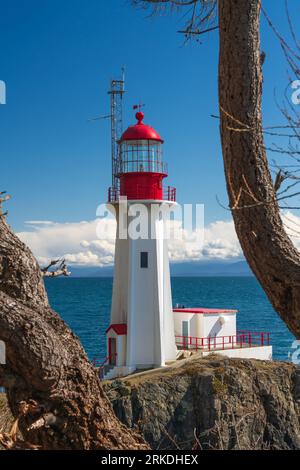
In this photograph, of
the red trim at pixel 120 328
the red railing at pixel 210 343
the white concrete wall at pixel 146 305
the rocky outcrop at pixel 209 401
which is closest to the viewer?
the rocky outcrop at pixel 209 401

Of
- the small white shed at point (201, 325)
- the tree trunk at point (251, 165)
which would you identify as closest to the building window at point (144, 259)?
the small white shed at point (201, 325)

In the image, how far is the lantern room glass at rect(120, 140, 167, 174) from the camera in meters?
22.5

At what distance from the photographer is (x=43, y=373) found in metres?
4.27

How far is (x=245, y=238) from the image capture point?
12.5ft

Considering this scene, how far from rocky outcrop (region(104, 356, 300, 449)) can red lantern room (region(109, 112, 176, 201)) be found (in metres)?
6.40

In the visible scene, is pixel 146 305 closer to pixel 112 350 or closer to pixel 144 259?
pixel 144 259

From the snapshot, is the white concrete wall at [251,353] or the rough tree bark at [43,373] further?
the white concrete wall at [251,353]

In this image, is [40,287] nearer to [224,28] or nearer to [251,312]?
[224,28]

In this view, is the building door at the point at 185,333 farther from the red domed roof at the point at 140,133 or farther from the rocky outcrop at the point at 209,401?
the red domed roof at the point at 140,133

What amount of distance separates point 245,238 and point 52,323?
1.70 metres

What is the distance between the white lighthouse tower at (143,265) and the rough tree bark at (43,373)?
57.7 feet

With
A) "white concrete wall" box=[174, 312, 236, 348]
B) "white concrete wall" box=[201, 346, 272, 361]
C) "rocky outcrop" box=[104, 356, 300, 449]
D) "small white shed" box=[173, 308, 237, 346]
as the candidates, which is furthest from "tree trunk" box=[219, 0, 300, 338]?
"white concrete wall" box=[174, 312, 236, 348]

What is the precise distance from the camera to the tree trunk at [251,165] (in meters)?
3.76
